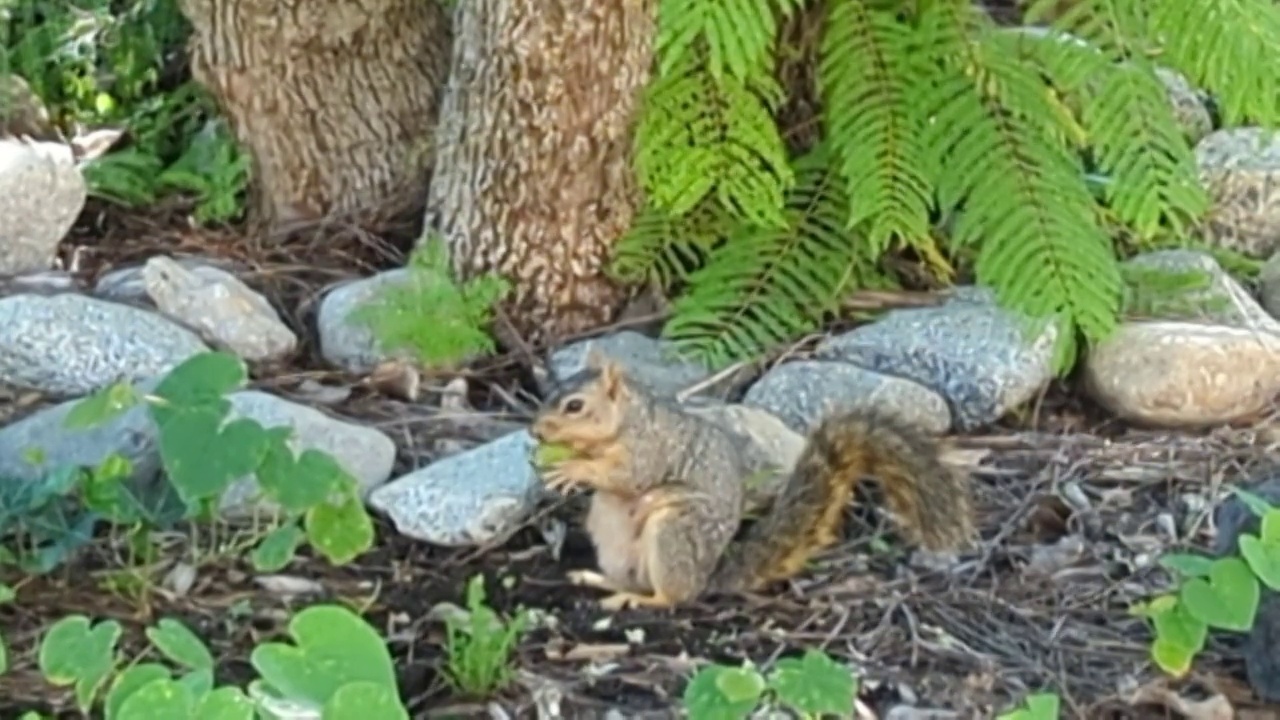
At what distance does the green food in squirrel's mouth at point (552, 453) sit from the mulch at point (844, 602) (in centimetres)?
23

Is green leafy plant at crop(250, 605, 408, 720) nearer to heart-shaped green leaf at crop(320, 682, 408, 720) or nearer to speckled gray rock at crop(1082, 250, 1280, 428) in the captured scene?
heart-shaped green leaf at crop(320, 682, 408, 720)

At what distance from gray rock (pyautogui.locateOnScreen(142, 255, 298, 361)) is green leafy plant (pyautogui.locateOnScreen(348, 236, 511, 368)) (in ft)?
0.50

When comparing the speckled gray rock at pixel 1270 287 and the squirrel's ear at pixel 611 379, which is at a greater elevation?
the squirrel's ear at pixel 611 379

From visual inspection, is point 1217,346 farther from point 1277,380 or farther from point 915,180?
point 915,180

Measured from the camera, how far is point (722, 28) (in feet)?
12.4

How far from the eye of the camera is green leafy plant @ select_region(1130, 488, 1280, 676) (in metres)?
2.75

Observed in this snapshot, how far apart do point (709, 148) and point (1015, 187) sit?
54 cm

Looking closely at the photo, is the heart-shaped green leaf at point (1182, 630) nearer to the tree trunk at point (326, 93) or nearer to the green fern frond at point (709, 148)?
the green fern frond at point (709, 148)

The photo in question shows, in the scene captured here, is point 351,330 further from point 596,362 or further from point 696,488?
point 696,488

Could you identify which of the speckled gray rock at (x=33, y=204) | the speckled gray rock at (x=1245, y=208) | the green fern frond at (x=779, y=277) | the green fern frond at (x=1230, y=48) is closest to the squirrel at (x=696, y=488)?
the green fern frond at (x=779, y=277)

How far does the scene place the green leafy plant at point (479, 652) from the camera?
3025 millimetres

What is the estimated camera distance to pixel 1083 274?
3836mm

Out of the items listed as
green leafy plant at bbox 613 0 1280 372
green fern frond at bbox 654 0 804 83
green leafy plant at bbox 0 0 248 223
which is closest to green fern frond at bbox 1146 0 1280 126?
green leafy plant at bbox 613 0 1280 372

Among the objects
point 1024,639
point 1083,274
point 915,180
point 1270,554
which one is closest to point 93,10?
point 915,180
